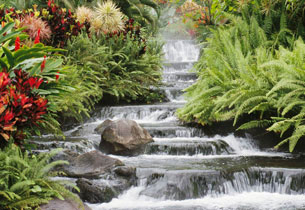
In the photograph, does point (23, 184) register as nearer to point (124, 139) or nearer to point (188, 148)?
point (124, 139)

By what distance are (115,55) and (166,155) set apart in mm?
4183

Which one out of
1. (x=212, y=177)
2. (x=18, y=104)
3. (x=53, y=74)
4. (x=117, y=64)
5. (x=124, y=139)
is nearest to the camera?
(x=18, y=104)

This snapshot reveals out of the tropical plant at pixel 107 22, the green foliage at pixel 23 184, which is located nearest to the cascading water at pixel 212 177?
the green foliage at pixel 23 184

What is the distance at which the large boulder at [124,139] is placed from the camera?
244 inches

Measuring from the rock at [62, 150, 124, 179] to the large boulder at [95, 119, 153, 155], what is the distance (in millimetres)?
853

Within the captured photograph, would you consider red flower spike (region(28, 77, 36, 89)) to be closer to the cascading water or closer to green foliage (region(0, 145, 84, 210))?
green foliage (region(0, 145, 84, 210))

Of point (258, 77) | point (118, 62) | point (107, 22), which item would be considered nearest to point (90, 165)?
point (258, 77)

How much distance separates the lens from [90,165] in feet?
17.1

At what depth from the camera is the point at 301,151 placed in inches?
239

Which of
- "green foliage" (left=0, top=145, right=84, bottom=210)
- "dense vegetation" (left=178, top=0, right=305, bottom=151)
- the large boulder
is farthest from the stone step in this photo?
"green foliage" (left=0, top=145, right=84, bottom=210)

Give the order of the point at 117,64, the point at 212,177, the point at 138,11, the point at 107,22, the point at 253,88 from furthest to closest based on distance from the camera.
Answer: the point at 138,11, the point at 107,22, the point at 117,64, the point at 253,88, the point at 212,177

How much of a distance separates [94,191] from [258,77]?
3.06 m

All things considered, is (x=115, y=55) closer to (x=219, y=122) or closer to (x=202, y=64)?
(x=202, y=64)

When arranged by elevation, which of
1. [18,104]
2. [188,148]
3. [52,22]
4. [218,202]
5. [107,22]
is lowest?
[218,202]
